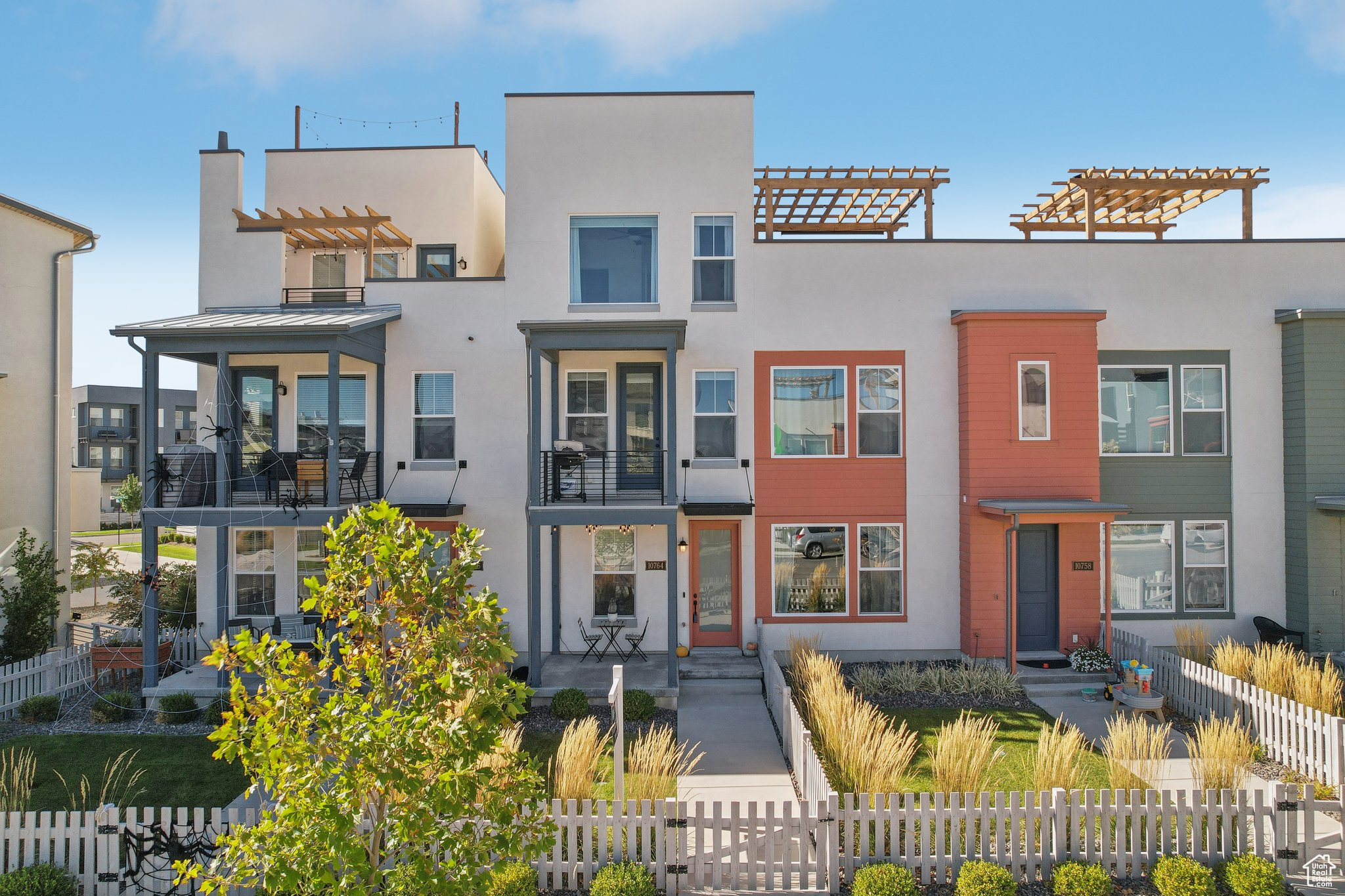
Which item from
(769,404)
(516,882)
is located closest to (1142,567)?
(769,404)

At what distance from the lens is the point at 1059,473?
13.1 m

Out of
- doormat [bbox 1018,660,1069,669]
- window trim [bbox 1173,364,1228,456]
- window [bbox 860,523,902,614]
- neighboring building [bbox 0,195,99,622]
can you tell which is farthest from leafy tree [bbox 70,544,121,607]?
window trim [bbox 1173,364,1228,456]

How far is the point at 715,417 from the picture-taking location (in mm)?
13602

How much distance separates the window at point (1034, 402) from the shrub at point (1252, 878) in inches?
305

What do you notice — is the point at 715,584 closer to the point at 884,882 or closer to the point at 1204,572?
the point at 884,882

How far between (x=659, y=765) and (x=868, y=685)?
5306 mm

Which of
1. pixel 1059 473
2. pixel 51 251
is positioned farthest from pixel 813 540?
pixel 51 251

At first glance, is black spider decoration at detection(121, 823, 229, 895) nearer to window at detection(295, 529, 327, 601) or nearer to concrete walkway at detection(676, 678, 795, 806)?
concrete walkway at detection(676, 678, 795, 806)

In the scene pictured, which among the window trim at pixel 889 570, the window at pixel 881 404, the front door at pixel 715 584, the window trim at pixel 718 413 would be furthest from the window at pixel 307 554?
the window at pixel 881 404

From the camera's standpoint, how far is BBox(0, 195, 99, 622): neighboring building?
13562 mm

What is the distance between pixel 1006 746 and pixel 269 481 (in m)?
12.3

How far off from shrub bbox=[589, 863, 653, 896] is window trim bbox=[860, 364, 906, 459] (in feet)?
29.3

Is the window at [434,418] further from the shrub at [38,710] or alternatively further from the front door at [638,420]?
the shrub at [38,710]

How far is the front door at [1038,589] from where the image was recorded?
43.9 feet
